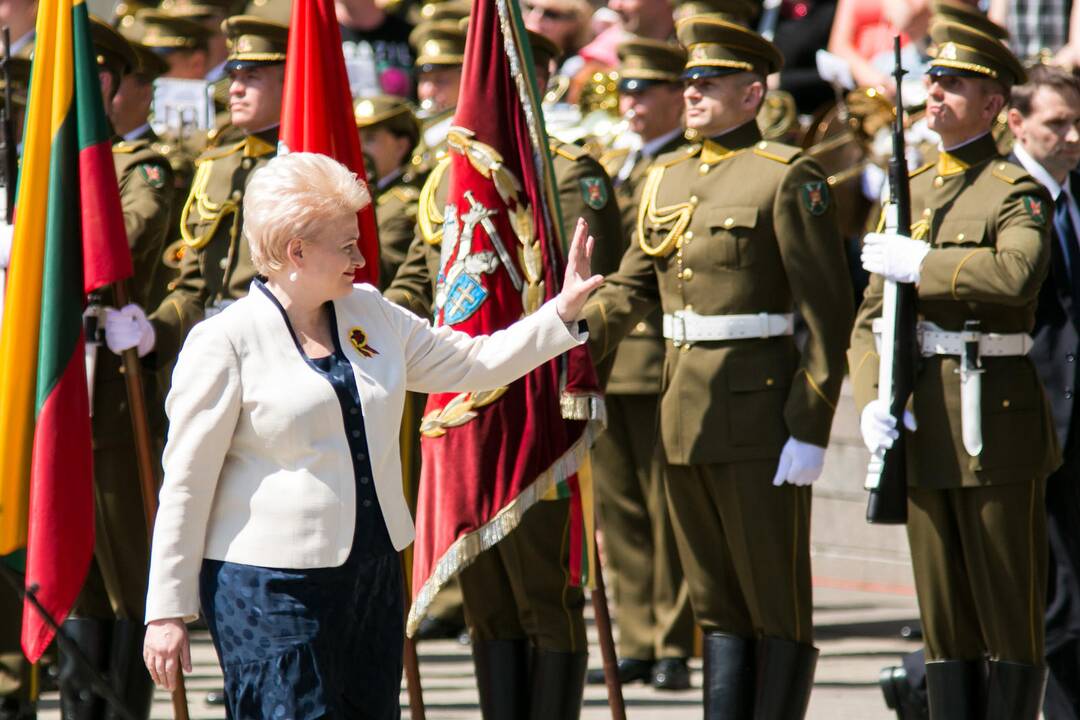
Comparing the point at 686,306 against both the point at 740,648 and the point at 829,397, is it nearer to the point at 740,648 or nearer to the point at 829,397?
the point at 829,397

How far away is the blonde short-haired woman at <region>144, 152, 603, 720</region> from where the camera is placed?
434 cm

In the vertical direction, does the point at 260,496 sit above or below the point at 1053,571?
above

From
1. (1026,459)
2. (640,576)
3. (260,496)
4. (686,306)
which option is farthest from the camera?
(640,576)

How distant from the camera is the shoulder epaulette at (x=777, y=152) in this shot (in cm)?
620

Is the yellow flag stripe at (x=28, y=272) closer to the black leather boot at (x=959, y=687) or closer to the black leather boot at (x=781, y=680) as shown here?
the black leather boot at (x=781, y=680)

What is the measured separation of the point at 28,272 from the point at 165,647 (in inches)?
78.6

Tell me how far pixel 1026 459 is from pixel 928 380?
340 mm

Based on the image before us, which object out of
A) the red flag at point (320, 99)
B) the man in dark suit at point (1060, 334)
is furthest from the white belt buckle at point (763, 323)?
the red flag at point (320, 99)

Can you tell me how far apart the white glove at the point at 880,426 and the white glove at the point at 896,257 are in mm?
348

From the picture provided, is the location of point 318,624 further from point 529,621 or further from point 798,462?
point 798,462

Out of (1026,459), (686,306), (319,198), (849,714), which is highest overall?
(319,198)

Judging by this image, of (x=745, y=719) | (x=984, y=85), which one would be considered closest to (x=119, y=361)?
(x=745, y=719)

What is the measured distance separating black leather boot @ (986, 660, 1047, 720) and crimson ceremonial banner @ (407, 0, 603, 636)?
117 centimetres

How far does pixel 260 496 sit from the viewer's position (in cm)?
436
